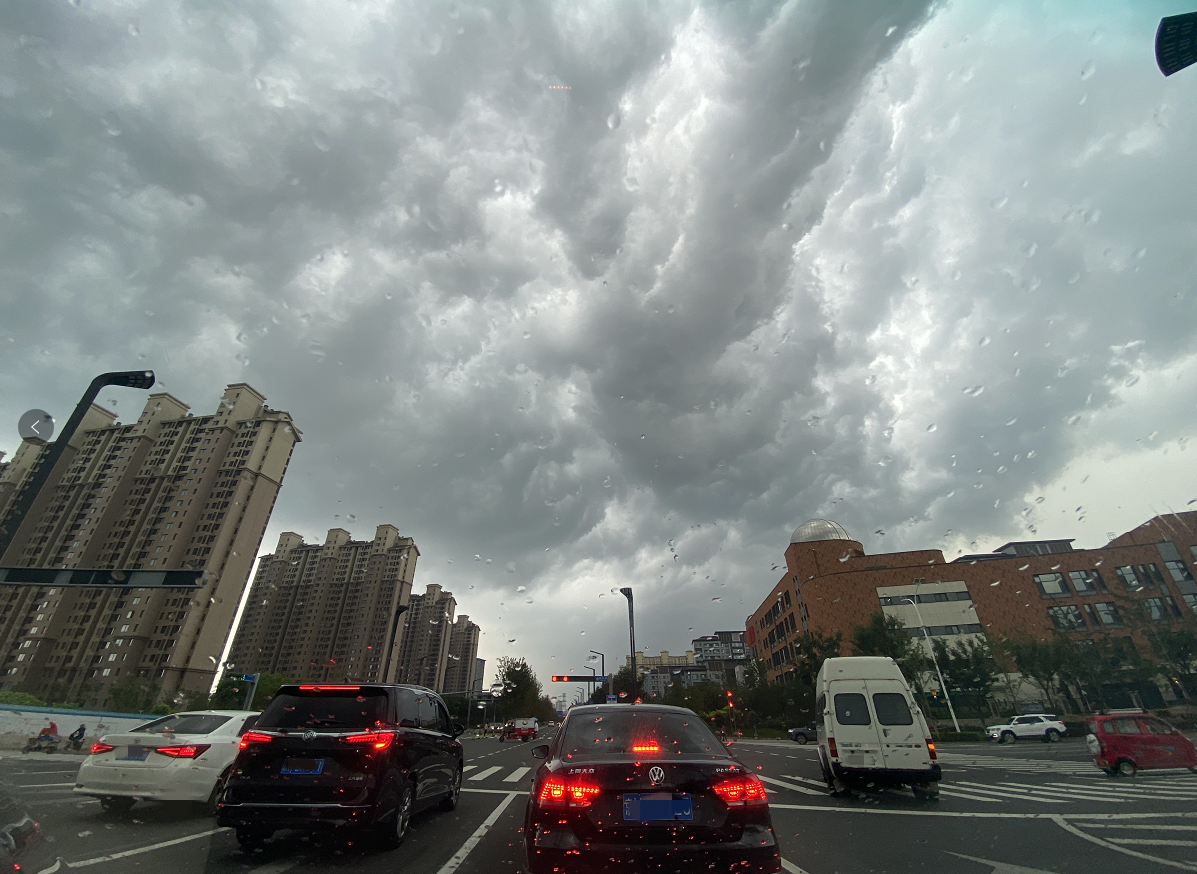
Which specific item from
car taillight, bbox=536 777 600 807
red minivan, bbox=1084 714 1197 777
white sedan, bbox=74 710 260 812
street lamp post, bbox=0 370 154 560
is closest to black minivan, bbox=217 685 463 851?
white sedan, bbox=74 710 260 812

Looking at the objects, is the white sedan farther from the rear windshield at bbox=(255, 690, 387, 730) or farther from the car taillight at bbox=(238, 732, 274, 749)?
the car taillight at bbox=(238, 732, 274, 749)

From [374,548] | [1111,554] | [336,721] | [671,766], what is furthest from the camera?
[374,548]

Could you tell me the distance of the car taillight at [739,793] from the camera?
3.35 m

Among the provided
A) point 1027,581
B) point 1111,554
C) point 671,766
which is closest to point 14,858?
point 671,766

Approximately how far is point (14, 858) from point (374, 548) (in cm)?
8416

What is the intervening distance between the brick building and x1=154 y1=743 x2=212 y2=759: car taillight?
61501 mm

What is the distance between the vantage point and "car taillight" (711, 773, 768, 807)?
3.35 metres

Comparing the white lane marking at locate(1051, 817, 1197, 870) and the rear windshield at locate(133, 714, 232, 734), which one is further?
the rear windshield at locate(133, 714, 232, 734)

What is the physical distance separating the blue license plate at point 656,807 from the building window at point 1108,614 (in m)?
71.5

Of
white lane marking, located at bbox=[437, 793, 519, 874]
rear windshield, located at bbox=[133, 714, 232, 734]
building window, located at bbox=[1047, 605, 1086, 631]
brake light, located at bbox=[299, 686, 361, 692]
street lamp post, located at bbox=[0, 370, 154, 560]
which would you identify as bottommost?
white lane marking, located at bbox=[437, 793, 519, 874]

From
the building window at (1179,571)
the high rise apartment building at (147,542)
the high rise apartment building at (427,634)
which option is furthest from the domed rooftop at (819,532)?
the high rise apartment building at (147,542)

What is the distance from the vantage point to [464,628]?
105938 millimetres

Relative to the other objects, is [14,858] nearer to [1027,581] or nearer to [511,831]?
[511,831]

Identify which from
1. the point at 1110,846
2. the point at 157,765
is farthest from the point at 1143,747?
the point at 157,765
